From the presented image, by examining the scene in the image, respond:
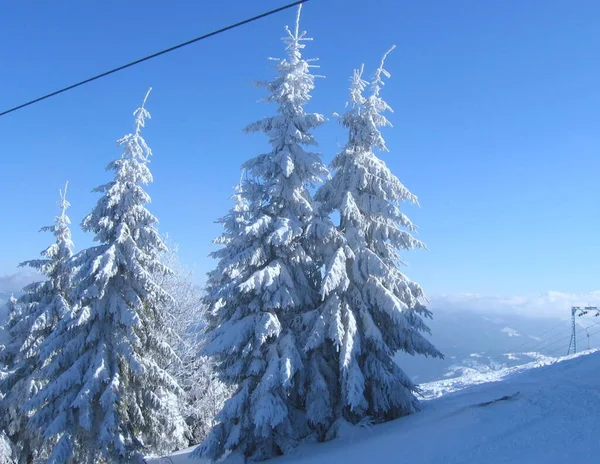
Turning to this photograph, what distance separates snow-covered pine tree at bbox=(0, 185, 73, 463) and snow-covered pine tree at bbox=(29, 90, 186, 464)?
5.21m

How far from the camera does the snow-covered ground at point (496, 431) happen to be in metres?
8.68

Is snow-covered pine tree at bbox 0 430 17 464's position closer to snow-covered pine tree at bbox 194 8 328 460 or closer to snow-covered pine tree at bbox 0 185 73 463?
snow-covered pine tree at bbox 0 185 73 463

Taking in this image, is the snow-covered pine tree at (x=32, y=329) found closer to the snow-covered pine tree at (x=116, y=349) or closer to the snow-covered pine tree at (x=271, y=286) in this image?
the snow-covered pine tree at (x=116, y=349)

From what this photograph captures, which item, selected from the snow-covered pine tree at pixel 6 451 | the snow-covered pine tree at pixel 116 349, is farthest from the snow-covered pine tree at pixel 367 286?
the snow-covered pine tree at pixel 6 451

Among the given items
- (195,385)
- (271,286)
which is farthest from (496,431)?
(195,385)

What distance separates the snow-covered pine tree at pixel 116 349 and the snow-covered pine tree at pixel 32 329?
521 cm

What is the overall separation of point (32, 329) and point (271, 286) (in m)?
13.9

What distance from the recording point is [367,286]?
15109 millimetres

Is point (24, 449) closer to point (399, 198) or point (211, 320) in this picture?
point (211, 320)

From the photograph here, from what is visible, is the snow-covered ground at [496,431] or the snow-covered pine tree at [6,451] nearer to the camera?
the snow-covered ground at [496,431]

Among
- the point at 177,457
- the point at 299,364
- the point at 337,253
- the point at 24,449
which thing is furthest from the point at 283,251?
the point at 24,449

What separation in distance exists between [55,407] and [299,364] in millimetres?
9753

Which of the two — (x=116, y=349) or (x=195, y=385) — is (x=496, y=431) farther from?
(x=195, y=385)

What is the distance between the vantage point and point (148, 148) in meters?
18.2
